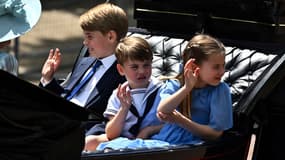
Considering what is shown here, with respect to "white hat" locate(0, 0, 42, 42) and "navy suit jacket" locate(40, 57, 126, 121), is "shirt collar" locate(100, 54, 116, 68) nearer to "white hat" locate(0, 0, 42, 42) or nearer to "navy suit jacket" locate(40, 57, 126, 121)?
"navy suit jacket" locate(40, 57, 126, 121)

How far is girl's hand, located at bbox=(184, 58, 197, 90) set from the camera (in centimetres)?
298

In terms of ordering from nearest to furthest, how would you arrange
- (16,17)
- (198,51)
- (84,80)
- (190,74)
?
1. (16,17)
2. (190,74)
3. (198,51)
4. (84,80)

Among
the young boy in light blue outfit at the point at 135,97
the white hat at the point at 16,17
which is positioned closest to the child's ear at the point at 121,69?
the young boy in light blue outfit at the point at 135,97

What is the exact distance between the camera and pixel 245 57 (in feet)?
11.4

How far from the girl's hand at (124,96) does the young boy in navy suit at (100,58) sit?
357 millimetres

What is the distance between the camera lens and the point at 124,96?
3074 mm

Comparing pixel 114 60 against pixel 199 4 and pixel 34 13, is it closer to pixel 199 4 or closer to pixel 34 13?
pixel 199 4

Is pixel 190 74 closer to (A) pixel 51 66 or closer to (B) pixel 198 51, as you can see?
(B) pixel 198 51

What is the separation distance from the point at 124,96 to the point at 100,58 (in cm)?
51

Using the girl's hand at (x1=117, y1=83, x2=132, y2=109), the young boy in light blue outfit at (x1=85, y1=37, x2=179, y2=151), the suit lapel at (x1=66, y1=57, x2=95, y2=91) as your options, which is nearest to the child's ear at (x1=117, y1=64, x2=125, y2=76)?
the young boy in light blue outfit at (x1=85, y1=37, x2=179, y2=151)

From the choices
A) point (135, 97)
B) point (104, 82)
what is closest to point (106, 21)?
point (104, 82)

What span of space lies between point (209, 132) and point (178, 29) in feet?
3.20

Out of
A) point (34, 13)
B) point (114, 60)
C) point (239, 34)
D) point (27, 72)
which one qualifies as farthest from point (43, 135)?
point (27, 72)

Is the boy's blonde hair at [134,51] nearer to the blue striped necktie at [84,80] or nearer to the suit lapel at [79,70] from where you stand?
the blue striped necktie at [84,80]
